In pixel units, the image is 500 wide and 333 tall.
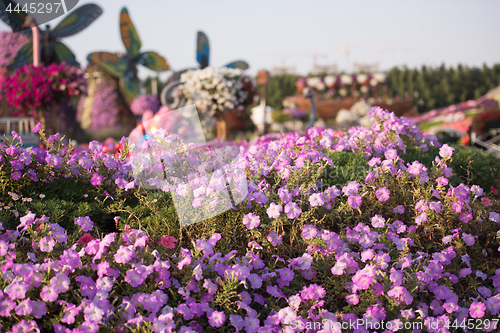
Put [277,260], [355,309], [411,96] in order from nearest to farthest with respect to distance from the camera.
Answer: [355,309]
[277,260]
[411,96]

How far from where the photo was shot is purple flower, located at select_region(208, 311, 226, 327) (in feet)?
6.56

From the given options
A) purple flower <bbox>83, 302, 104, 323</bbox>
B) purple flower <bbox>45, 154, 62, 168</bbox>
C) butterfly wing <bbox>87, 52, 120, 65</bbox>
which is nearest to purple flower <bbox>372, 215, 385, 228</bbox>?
purple flower <bbox>83, 302, 104, 323</bbox>

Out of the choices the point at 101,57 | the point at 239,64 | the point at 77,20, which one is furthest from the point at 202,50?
the point at 101,57

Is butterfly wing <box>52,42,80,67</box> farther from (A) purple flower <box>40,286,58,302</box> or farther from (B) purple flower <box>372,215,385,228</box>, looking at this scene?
(B) purple flower <box>372,215,385,228</box>

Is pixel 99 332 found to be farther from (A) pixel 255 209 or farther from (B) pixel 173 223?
(A) pixel 255 209

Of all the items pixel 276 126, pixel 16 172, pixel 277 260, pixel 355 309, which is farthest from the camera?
pixel 276 126

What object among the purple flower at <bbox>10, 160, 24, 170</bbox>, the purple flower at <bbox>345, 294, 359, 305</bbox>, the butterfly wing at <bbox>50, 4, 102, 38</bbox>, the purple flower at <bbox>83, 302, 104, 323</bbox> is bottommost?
the purple flower at <bbox>345, 294, 359, 305</bbox>

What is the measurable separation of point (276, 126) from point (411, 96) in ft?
44.5

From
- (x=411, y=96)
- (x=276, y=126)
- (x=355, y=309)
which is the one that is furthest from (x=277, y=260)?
(x=411, y=96)

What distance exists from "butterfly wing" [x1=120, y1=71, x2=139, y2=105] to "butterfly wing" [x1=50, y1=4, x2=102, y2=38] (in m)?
3.81

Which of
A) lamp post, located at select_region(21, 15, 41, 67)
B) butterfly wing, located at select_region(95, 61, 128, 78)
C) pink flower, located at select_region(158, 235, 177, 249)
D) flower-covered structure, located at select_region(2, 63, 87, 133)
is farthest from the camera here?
butterfly wing, located at select_region(95, 61, 128, 78)

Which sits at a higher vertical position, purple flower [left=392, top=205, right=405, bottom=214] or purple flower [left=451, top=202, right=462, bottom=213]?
purple flower [left=451, top=202, right=462, bottom=213]

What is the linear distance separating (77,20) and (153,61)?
4918 millimetres

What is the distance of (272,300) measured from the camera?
2365 mm
